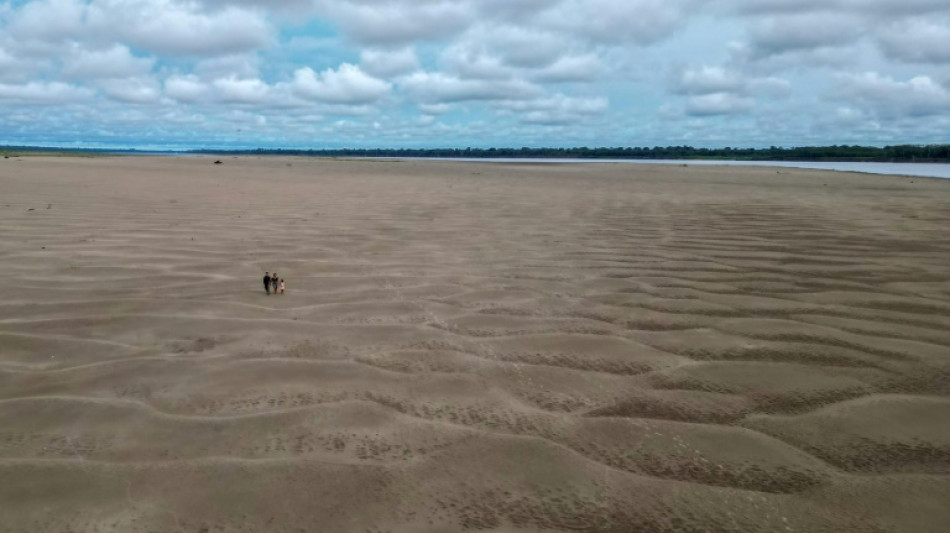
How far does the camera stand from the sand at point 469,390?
2.20m

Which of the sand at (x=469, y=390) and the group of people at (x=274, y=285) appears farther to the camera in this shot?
the group of people at (x=274, y=285)

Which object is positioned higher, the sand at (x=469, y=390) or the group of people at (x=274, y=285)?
the group of people at (x=274, y=285)

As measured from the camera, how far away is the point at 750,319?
175 inches

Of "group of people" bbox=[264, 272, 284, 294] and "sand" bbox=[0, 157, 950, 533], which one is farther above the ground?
"group of people" bbox=[264, 272, 284, 294]

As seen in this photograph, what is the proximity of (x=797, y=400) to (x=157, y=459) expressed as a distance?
2918mm

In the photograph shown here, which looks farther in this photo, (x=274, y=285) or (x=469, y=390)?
(x=274, y=285)

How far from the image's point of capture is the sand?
2.20 m

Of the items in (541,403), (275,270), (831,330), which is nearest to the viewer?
(541,403)

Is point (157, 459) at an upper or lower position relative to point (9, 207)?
lower

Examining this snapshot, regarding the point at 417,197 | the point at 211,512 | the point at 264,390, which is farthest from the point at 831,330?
the point at 417,197

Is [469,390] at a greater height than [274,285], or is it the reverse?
[274,285]

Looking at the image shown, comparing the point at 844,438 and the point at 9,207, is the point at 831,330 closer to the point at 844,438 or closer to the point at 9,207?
the point at 844,438

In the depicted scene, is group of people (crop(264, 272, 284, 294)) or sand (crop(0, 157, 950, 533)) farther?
group of people (crop(264, 272, 284, 294))

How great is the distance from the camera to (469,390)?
10.4 feet
